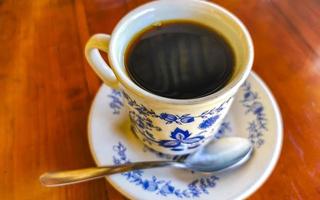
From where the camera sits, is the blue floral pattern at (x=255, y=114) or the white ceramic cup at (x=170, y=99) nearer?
the white ceramic cup at (x=170, y=99)

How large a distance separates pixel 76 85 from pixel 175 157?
0.24 m

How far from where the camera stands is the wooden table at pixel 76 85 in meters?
0.58

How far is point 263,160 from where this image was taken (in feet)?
1.89

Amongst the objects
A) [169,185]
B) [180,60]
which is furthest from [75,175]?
[180,60]

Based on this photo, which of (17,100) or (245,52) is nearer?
→ (245,52)

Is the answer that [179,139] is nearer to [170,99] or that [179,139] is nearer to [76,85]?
[170,99]

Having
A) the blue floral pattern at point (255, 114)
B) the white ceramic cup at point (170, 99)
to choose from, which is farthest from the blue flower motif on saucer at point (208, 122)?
the blue floral pattern at point (255, 114)

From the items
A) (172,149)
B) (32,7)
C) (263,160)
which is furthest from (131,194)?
→ (32,7)

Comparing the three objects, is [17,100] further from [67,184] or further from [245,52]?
[245,52]

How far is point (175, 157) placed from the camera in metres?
0.61

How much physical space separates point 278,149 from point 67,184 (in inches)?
13.3

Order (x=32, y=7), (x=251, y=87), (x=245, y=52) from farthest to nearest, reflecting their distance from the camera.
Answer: (x=32, y=7)
(x=251, y=87)
(x=245, y=52)

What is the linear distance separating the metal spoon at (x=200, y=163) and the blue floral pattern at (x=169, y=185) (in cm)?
1

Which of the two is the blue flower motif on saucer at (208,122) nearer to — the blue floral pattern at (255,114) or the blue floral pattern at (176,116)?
the blue floral pattern at (176,116)
